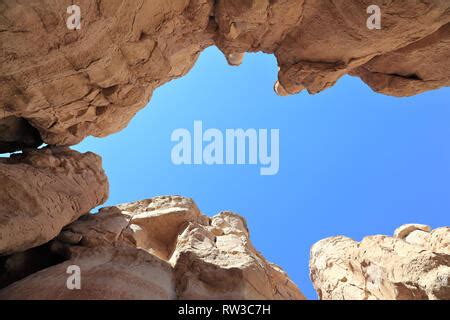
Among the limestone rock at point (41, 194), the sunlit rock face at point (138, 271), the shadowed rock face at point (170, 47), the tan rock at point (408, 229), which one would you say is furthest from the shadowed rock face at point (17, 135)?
the tan rock at point (408, 229)

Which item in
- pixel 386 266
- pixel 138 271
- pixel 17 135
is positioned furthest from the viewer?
pixel 386 266

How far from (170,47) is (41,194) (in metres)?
6.98

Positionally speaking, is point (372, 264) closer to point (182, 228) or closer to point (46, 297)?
point (182, 228)

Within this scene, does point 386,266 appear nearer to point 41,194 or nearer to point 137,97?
point 137,97

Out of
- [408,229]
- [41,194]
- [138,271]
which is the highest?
[41,194]

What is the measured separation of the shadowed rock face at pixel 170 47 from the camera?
7.71 meters

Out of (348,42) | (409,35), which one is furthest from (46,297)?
(409,35)

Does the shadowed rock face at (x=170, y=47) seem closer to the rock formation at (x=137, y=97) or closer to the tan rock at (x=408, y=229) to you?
the rock formation at (x=137, y=97)

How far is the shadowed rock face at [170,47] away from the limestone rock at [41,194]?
1432 millimetres

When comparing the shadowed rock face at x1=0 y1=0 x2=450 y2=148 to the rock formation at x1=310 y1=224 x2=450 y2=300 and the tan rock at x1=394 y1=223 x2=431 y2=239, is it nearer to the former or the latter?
the rock formation at x1=310 y1=224 x2=450 y2=300

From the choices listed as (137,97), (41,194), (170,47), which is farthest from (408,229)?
(41,194)

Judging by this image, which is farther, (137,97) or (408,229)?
(408,229)

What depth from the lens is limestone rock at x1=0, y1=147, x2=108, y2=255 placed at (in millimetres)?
7914

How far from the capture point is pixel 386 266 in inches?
504
